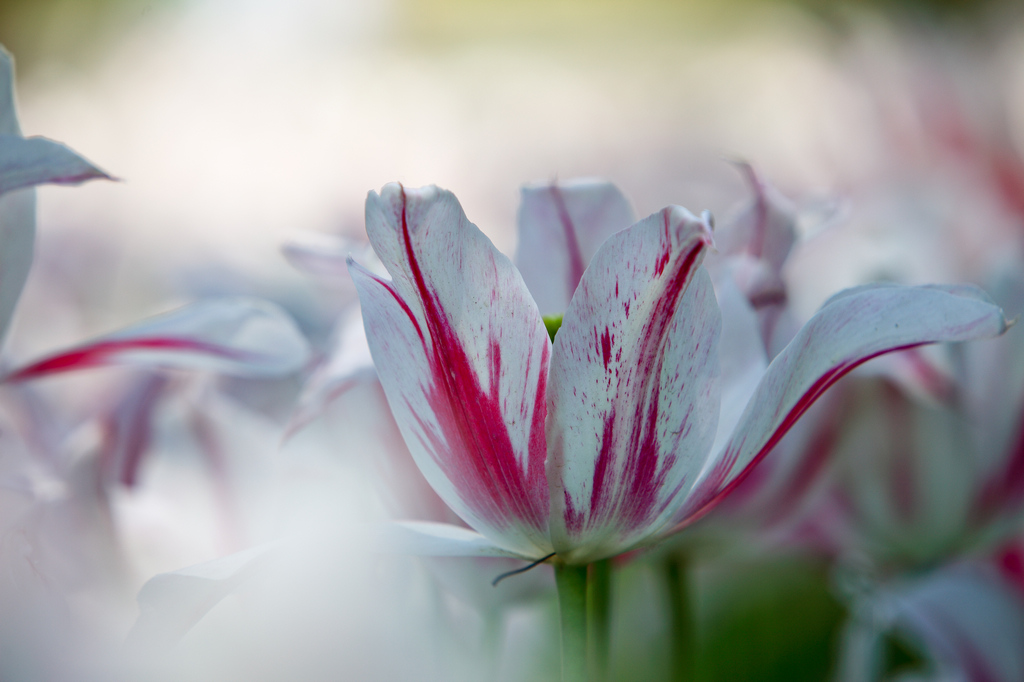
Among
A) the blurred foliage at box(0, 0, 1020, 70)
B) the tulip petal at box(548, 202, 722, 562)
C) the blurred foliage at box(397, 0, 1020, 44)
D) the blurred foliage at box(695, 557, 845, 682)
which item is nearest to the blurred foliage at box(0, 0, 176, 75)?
the blurred foliage at box(0, 0, 1020, 70)

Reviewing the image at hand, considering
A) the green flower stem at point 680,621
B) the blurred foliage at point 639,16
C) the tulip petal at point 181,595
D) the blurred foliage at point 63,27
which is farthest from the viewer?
the blurred foliage at point 639,16

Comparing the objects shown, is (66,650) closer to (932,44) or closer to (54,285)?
(54,285)

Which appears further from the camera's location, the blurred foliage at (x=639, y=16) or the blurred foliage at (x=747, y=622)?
the blurred foliage at (x=639, y=16)

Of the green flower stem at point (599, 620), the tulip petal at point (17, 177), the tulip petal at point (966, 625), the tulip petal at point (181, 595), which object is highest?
the tulip petal at point (17, 177)

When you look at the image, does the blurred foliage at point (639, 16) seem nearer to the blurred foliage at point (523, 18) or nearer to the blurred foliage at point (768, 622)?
the blurred foliage at point (523, 18)

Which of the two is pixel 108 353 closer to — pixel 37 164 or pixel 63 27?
pixel 37 164

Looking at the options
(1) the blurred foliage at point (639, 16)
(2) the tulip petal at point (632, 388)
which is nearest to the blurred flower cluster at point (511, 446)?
(2) the tulip petal at point (632, 388)

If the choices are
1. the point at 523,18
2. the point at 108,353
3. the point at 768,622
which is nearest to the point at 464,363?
the point at 108,353

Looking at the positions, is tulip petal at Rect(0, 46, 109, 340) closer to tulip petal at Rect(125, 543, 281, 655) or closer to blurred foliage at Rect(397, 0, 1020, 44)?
tulip petal at Rect(125, 543, 281, 655)
